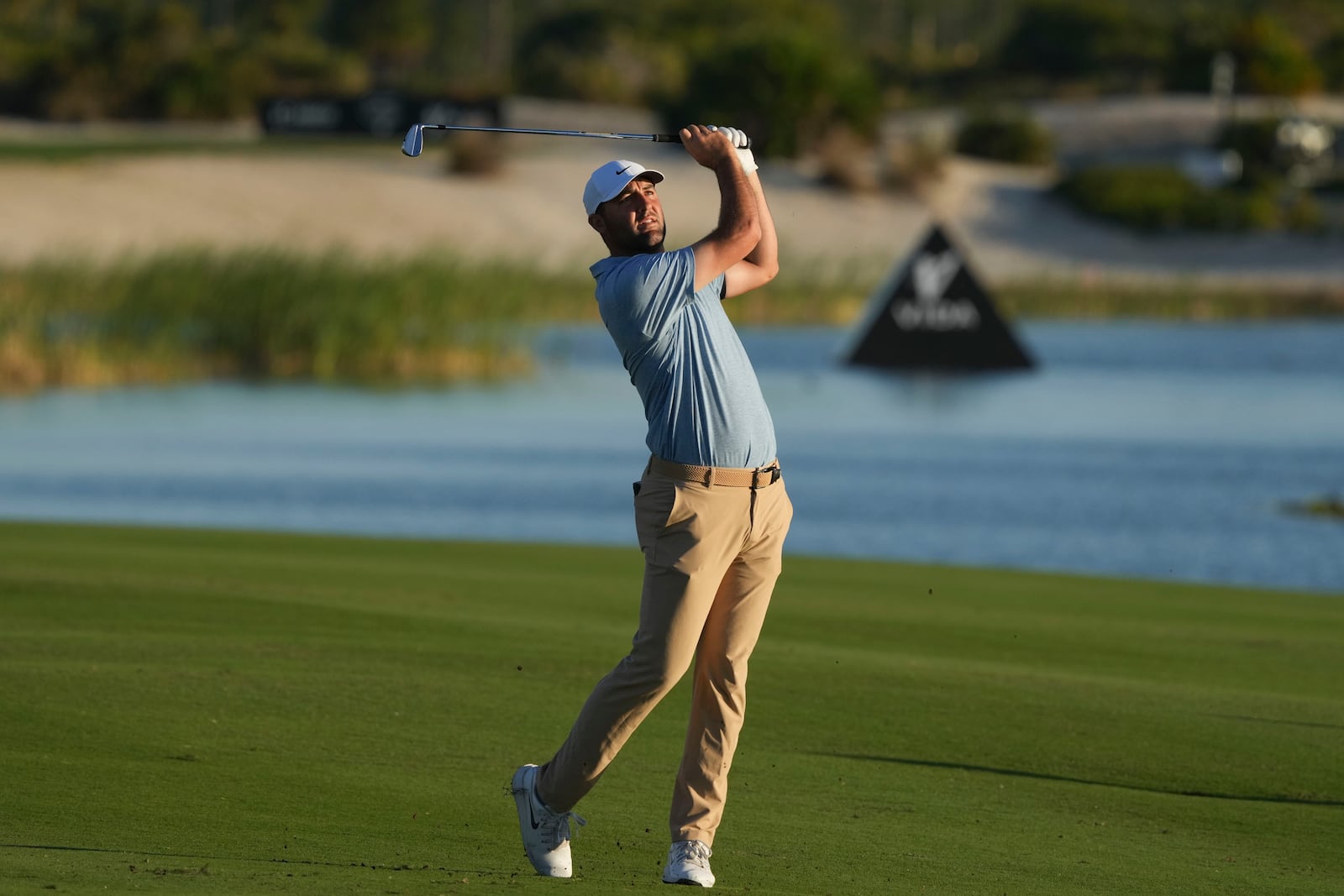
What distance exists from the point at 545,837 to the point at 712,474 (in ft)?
3.22

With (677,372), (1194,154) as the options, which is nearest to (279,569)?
(677,372)

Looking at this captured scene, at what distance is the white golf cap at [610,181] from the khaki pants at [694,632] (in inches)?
25.9

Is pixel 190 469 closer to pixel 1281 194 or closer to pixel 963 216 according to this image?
pixel 963 216

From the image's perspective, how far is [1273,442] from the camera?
Result: 26578mm

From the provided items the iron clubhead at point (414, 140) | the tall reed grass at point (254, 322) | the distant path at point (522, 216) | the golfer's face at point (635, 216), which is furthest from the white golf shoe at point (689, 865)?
the distant path at point (522, 216)

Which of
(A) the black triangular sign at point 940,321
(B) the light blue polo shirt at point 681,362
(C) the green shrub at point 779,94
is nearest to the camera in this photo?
(B) the light blue polo shirt at point 681,362

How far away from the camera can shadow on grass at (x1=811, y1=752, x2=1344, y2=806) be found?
6922 millimetres

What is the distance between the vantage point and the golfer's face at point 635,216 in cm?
552

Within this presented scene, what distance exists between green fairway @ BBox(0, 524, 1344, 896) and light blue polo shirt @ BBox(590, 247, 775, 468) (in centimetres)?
106

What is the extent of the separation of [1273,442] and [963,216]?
126 feet

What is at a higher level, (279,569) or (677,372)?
(677,372)

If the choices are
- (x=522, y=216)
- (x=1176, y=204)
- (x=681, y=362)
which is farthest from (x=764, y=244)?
(x=1176, y=204)

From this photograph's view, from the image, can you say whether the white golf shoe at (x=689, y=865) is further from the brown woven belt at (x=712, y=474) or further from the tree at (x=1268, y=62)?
the tree at (x=1268, y=62)

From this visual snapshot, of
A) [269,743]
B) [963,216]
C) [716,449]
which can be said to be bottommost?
[963,216]
